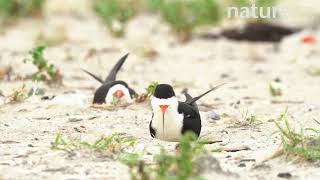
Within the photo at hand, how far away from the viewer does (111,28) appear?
29.3ft

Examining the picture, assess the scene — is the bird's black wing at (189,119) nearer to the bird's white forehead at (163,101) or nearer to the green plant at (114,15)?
the bird's white forehead at (163,101)

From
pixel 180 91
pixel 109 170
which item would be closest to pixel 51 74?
pixel 180 91

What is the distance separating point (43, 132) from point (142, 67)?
Answer: 10.8 ft

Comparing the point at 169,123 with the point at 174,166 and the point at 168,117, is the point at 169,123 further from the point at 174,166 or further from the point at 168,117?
the point at 174,166

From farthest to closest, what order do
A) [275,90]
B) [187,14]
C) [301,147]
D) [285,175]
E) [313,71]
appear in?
→ [187,14] < [313,71] < [275,90] < [301,147] < [285,175]

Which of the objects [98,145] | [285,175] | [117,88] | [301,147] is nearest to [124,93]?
[117,88]

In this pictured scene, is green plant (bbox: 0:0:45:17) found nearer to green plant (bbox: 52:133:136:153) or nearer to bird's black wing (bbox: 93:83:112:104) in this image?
bird's black wing (bbox: 93:83:112:104)

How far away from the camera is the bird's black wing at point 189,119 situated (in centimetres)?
431

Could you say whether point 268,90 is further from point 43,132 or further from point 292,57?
point 43,132

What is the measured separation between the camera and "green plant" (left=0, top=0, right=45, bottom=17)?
966cm

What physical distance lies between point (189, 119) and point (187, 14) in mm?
4792

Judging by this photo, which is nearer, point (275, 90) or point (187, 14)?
point (275, 90)

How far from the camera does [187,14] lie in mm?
9023

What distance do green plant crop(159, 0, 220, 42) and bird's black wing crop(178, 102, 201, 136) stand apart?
452cm
